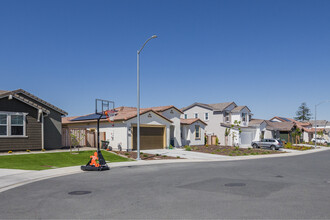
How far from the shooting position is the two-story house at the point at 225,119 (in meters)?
47.8

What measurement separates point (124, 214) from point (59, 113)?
71.7ft

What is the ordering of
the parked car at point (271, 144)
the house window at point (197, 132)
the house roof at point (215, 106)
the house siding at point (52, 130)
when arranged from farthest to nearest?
the house roof at point (215, 106) < the parked car at point (271, 144) < the house window at point (197, 132) < the house siding at point (52, 130)

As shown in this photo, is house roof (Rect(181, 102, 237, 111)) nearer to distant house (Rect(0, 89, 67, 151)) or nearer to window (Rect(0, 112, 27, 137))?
distant house (Rect(0, 89, 67, 151))

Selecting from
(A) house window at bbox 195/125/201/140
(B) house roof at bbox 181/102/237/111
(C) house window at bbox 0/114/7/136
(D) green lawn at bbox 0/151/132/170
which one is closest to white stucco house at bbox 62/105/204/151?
(A) house window at bbox 195/125/201/140

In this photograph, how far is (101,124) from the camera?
32.4m

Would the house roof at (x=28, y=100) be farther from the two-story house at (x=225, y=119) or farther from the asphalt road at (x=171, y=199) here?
the two-story house at (x=225, y=119)

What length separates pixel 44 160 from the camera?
2069cm

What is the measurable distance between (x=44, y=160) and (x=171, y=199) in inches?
550

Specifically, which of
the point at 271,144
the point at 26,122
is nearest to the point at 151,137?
the point at 26,122

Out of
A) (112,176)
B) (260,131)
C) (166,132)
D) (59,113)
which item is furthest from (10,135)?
(260,131)

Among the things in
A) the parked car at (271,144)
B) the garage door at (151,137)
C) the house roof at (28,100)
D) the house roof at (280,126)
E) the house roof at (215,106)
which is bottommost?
the parked car at (271,144)

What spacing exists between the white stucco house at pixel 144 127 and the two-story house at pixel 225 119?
1127 cm

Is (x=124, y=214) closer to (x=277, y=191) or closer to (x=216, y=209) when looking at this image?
(x=216, y=209)

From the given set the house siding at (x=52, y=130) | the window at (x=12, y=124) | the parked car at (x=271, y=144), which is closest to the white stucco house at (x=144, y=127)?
the house siding at (x=52, y=130)
